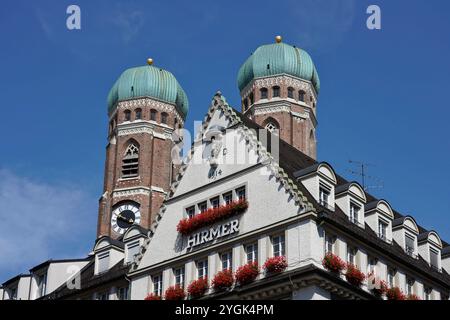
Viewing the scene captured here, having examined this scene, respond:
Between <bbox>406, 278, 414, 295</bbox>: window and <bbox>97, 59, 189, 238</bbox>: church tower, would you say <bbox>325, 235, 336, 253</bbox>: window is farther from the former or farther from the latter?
<bbox>97, 59, 189, 238</bbox>: church tower

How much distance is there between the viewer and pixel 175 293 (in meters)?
49.5

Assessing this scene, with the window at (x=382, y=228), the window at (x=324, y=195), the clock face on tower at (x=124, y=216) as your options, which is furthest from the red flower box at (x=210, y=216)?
the clock face on tower at (x=124, y=216)

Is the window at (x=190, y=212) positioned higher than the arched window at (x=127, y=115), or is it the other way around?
the arched window at (x=127, y=115)

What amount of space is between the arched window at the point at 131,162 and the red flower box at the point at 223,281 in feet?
198

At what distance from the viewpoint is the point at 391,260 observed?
50.2 m

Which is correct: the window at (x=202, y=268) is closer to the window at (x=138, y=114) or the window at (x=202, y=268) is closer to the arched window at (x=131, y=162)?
the arched window at (x=131, y=162)

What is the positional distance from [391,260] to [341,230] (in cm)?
465

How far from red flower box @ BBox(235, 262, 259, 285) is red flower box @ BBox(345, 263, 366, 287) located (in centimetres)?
400

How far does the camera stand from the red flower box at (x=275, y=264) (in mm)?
45469

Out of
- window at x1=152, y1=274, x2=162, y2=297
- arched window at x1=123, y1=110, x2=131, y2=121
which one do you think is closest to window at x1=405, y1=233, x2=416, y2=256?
window at x1=152, y1=274, x2=162, y2=297

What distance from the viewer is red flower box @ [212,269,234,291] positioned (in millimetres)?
47375
